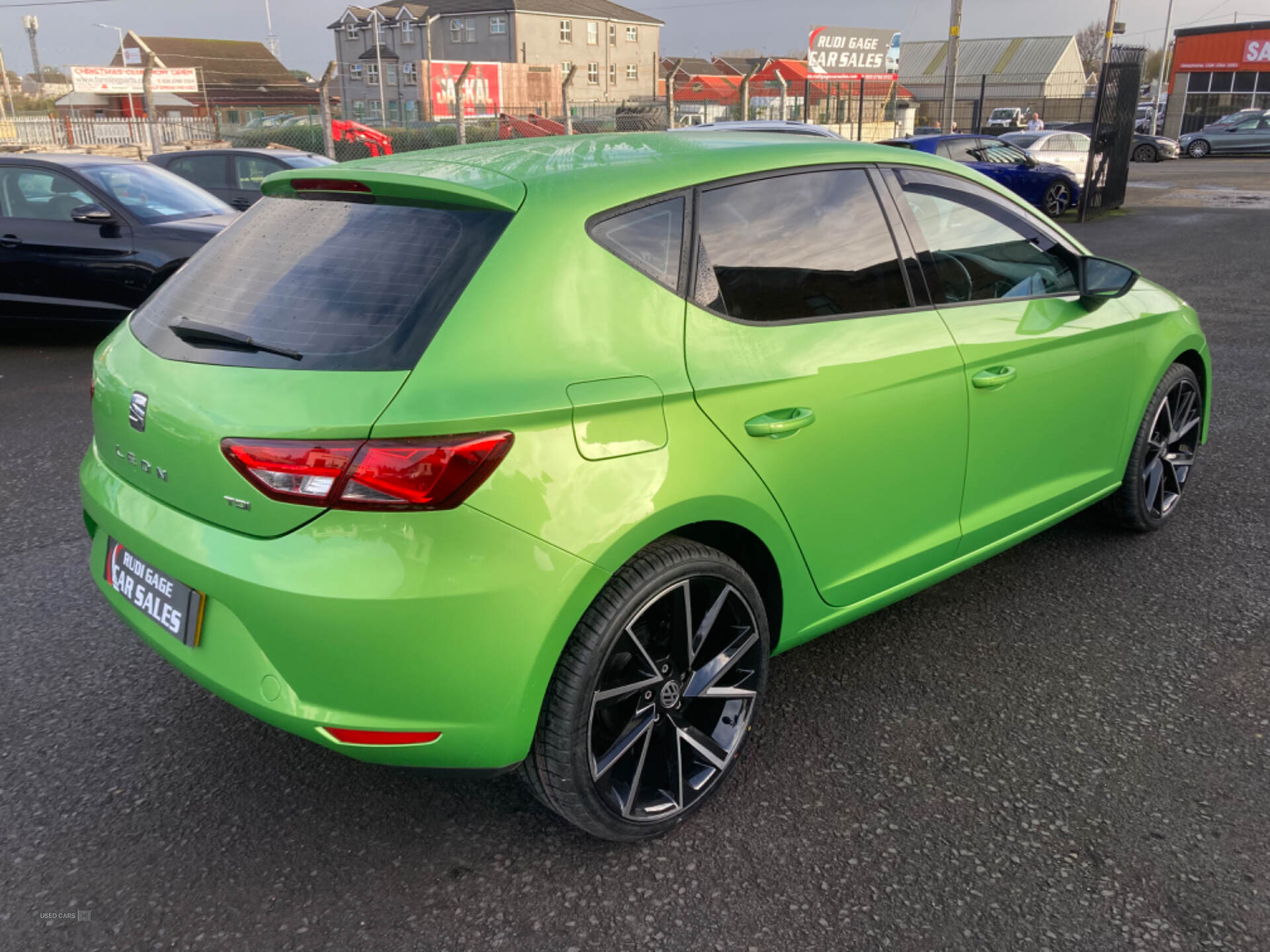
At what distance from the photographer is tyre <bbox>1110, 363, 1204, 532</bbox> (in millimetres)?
4039

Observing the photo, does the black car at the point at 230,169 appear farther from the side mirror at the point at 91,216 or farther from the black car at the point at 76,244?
the side mirror at the point at 91,216

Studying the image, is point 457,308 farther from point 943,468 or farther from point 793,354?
point 943,468

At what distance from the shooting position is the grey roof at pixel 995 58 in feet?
245

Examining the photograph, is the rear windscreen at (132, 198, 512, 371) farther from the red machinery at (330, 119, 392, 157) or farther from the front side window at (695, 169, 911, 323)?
the red machinery at (330, 119, 392, 157)

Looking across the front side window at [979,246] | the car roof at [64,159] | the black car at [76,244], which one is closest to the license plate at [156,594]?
the front side window at [979,246]

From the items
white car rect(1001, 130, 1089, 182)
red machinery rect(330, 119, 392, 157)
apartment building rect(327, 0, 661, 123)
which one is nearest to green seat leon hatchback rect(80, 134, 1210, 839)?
white car rect(1001, 130, 1089, 182)

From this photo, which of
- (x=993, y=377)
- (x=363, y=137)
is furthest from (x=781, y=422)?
(x=363, y=137)

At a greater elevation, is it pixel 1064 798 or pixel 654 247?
pixel 654 247

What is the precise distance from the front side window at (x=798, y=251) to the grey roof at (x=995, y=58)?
77689 millimetres

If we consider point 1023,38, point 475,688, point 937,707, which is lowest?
point 937,707

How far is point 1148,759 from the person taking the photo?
2793 mm

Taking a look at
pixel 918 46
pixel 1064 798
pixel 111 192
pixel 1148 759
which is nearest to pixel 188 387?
A: pixel 1064 798

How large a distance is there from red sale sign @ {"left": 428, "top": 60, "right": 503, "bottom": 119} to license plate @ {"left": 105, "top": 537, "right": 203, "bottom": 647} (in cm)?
4301

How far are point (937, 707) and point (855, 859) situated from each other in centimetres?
78
